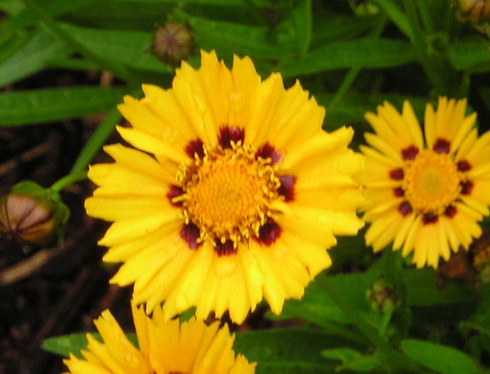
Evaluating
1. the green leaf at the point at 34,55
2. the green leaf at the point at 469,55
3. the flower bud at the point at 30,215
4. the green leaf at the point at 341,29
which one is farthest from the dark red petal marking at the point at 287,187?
the green leaf at the point at 34,55

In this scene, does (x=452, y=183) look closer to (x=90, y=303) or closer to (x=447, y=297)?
(x=447, y=297)

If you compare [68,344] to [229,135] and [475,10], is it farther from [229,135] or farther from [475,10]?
[475,10]

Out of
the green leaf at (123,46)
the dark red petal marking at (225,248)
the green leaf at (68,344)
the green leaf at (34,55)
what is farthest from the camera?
the green leaf at (34,55)

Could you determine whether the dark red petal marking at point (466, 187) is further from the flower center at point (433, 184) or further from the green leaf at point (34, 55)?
the green leaf at point (34, 55)

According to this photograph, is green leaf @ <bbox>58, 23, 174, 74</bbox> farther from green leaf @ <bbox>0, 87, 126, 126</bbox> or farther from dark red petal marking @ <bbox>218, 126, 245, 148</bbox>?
dark red petal marking @ <bbox>218, 126, 245, 148</bbox>

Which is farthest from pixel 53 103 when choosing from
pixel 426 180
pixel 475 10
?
pixel 475 10

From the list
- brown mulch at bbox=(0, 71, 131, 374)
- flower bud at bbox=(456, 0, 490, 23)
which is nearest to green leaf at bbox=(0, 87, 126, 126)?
brown mulch at bbox=(0, 71, 131, 374)
